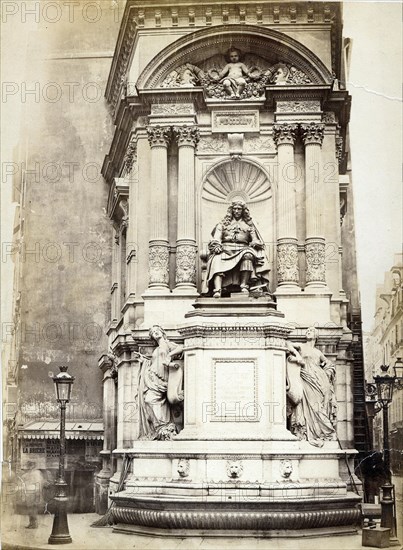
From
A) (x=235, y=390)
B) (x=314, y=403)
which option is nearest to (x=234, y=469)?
(x=235, y=390)

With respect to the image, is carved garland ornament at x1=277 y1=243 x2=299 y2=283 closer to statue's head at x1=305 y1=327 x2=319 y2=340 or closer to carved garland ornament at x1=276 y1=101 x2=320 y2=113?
statue's head at x1=305 y1=327 x2=319 y2=340

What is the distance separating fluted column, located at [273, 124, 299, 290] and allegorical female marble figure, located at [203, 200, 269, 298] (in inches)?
24.2

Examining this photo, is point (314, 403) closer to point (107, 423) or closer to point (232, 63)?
point (107, 423)

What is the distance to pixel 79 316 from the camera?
908 inches

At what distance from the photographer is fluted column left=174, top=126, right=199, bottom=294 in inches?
777

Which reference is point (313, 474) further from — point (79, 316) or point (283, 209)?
point (79, 316)

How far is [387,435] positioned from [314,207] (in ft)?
17.0

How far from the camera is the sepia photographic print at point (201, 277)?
16438 mm

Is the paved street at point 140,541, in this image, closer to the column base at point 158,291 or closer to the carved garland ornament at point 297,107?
the column base at point 158,291

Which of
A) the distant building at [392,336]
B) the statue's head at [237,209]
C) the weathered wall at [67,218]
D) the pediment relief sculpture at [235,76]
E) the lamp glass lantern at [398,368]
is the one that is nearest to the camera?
the distant building at [392,336]

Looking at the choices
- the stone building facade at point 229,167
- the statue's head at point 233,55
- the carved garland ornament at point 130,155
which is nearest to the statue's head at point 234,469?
the stone building facade at point 229,167

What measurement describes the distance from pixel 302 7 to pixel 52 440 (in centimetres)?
1081

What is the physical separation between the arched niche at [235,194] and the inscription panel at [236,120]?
742 mm

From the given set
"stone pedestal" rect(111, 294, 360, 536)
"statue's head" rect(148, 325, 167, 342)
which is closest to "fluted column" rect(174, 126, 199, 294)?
"statue's head" rect(148, 325, 167, 342)
